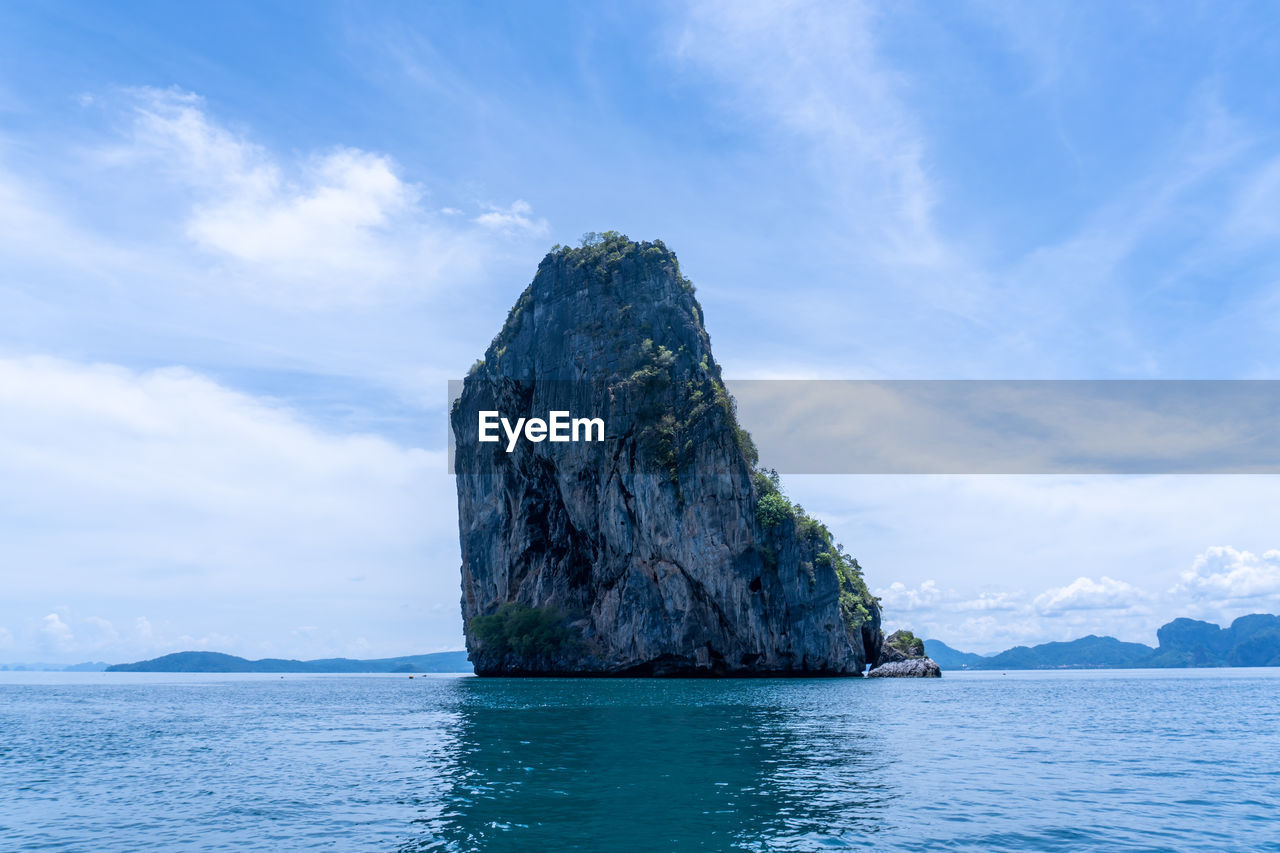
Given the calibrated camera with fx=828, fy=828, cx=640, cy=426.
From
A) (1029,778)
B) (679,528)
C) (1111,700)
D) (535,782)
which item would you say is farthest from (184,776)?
(679,528)

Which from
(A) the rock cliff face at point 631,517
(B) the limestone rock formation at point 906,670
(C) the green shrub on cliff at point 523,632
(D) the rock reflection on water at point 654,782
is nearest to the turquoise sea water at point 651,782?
(D) the rock reflection on water at point 654,782

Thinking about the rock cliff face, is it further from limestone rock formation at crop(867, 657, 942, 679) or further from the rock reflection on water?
the rock reflection on water

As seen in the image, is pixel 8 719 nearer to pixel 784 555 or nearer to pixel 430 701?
pixel 430 701

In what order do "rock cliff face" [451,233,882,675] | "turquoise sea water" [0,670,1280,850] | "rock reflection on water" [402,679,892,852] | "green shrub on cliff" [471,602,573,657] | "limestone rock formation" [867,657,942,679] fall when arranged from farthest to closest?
"limestone rock formation" [867,657,942,679], "green shrub on cliff" [471,602,573,657], "rock cliff face" [451,233,882,675], "turquoise sea water" [0,670,1280,850], "rock reflection on water" [402,679,892,852]

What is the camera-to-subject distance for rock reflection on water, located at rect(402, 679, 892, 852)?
15961 mm

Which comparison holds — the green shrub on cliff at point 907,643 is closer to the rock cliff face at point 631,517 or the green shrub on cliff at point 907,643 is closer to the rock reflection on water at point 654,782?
the rock cliff face at point 631,517

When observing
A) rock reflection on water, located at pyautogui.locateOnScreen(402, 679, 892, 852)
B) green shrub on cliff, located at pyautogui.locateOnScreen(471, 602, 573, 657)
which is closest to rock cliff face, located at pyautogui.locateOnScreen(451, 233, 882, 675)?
green shrub on cliff, located at pyautogui.locateOnScreen(471, 602, 573, 657)

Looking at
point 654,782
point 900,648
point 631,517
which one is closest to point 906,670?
point 900,648

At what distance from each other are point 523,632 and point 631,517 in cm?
1871

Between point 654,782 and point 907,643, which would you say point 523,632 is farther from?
point 654,782

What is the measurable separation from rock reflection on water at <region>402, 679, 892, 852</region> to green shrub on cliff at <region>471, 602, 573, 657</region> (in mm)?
53270

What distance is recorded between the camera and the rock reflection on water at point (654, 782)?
16.0m

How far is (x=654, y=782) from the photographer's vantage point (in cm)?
2117

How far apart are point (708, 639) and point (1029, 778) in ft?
209
